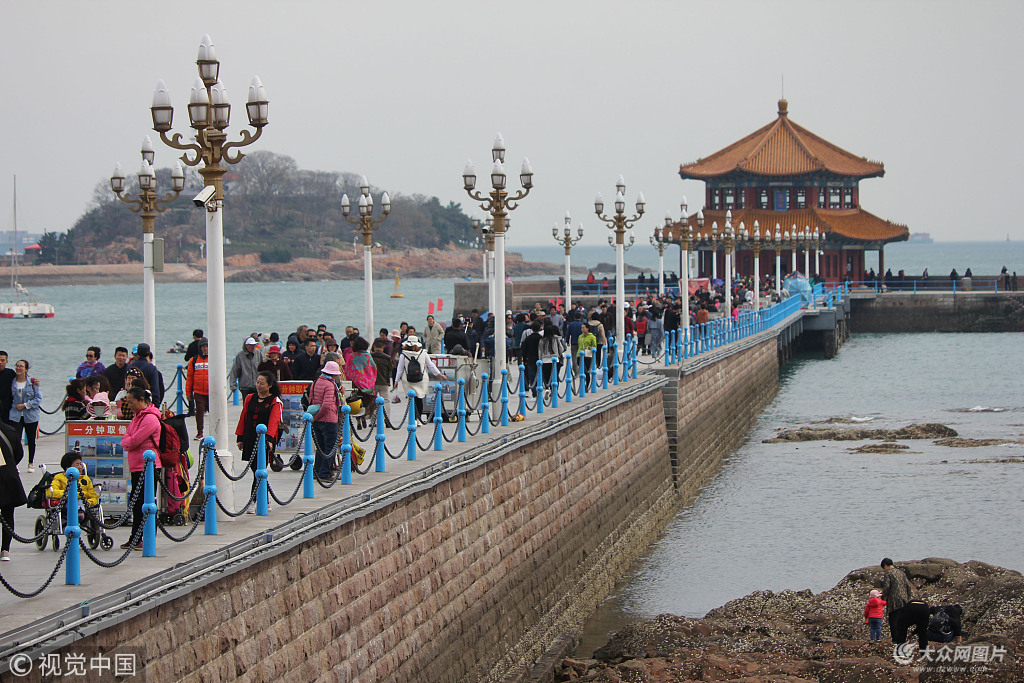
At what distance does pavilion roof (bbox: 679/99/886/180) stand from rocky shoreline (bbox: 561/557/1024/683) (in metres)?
63.7

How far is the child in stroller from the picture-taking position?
9.87 metres

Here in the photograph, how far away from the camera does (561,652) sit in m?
15.8

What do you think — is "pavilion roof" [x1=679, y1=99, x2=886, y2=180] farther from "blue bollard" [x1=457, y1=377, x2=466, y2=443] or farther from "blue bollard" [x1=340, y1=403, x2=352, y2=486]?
"blue bollard" [x1=340, y1=403, x2=352, y2=486]

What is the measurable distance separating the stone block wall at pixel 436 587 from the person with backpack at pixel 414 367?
82.0 inches

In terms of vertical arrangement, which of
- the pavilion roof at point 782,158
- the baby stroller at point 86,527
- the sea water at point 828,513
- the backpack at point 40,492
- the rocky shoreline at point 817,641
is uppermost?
the pavilion roof at point 782,158

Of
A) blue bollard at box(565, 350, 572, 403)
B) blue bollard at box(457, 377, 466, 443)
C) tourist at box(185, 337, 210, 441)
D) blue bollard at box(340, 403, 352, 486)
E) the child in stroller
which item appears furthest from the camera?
blue bollard at box(565, 350, 572, 403)

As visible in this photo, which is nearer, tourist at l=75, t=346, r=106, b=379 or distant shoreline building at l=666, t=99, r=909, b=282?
tourist at l=75, t=346, r=106, b=379

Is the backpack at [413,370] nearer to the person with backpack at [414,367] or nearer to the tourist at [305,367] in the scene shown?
the person with backpack at [414,367]

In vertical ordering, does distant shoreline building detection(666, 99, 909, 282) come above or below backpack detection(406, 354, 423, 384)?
above

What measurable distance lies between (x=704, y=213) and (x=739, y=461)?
5170 centimetres

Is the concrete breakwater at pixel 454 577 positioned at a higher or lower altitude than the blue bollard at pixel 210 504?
lower

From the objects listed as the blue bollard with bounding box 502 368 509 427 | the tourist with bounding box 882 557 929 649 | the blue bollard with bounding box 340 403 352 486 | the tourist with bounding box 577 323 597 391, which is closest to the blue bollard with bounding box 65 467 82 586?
the blue bollard with bounding box 340 403 352 486

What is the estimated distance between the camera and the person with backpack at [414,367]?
17875 mm

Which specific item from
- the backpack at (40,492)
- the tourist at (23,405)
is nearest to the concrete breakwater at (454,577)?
the backpack at (40,492)
